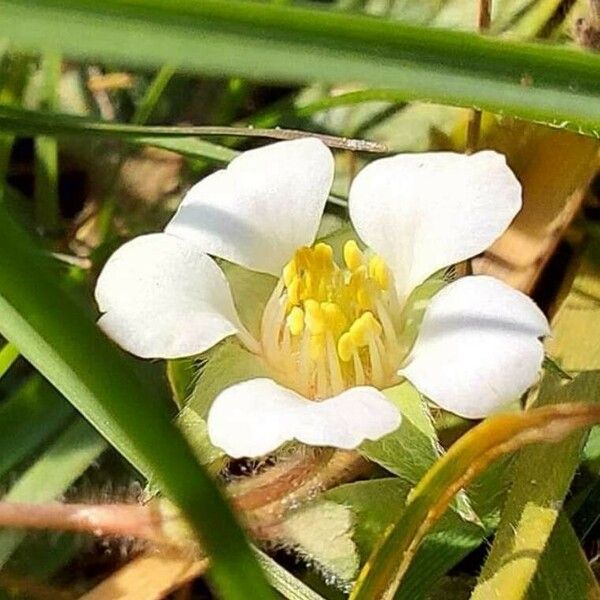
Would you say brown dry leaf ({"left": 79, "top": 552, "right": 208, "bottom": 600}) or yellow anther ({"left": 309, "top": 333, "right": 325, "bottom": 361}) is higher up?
yellow anther ({"left": 309, "top": 333, "right": 325, "bottom": 361})

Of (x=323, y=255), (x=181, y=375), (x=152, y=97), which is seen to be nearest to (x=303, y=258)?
(x=323, y=255)

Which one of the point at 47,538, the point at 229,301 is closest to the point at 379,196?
the point at 229,301

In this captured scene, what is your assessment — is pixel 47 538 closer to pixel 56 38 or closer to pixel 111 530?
pixel 111 530

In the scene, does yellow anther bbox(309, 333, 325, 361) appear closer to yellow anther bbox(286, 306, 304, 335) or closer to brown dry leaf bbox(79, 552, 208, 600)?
yellow anther bbox(286, 306, 304, 335)

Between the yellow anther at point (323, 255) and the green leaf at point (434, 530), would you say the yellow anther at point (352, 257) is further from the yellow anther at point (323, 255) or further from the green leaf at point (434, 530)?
the green leaf at point (434, 530)

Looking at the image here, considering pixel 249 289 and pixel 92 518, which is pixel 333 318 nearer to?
pixel 249 289

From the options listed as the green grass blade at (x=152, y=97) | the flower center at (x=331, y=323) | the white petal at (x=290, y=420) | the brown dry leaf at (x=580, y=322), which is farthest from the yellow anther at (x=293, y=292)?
the green grass blade at (x=152, y=97)

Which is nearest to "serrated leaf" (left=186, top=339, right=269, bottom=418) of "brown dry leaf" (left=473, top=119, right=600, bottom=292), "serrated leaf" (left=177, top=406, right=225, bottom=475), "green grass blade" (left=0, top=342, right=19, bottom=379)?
"serrated leaf" (left=177, top=406, right=225, bottom=475)
